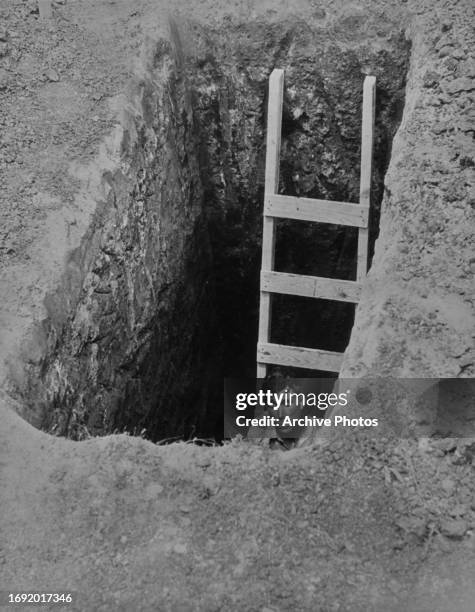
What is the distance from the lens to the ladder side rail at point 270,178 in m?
6.86

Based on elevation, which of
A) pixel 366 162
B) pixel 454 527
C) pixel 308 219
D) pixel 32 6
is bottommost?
pixel 454 527

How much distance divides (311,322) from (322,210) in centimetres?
201

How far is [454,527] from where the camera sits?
3.95m

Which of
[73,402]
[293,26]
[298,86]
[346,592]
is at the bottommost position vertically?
[346,592]

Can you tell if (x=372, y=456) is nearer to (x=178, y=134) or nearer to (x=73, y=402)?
(x=73, y=402)

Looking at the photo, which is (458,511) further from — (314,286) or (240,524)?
(314,286)

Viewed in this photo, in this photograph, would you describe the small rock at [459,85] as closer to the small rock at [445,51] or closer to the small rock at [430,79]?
the small rock at [430,79]

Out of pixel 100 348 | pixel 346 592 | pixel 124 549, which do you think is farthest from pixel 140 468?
pixel 100 348

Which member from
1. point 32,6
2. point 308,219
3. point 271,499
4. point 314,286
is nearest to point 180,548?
point 271,499

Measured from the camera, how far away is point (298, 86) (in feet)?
23.8

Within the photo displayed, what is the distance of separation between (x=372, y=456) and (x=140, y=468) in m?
1.35

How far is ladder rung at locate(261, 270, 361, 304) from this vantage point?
6621 mm

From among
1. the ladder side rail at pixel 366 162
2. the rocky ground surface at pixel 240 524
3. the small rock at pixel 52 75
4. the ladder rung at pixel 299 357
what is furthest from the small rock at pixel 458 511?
the small rock at pixel 52 75

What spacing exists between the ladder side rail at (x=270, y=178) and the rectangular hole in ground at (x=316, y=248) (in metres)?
1.02
